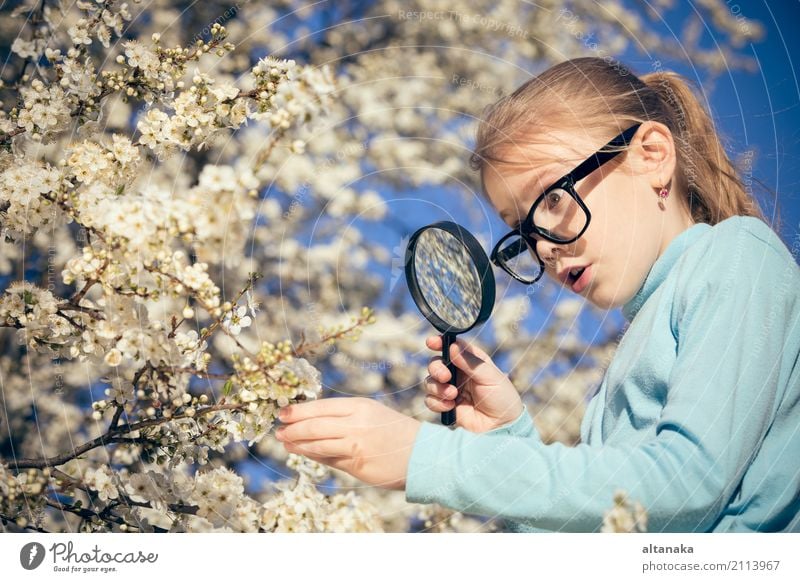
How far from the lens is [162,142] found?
1.06 meters

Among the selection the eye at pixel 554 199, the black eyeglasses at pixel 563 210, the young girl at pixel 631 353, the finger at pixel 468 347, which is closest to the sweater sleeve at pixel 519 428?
the young girl at pixel 631 353

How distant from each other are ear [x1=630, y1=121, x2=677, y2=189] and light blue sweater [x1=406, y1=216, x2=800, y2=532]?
0.36ft

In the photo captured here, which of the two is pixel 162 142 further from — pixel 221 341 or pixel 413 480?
pixel 221 341

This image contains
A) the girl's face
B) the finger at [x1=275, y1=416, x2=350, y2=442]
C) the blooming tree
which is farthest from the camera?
the girl's face

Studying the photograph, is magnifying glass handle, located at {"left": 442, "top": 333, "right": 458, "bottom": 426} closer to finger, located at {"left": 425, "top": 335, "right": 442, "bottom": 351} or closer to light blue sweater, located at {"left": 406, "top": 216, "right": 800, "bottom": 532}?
finger, located at {"left": 425, "top": 335, "right": 442, "bottom": 351}

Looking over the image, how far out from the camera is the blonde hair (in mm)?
1175

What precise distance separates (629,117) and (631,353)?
354mm

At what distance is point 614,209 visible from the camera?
113 centimetres

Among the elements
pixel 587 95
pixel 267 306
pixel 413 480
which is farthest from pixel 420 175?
pixel 413 480

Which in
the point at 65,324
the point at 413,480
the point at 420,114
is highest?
the point at 420,114

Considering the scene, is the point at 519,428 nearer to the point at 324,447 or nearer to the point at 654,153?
the point at 324,447

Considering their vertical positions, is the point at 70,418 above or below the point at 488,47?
below

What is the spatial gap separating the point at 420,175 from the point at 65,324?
106 centimetres
